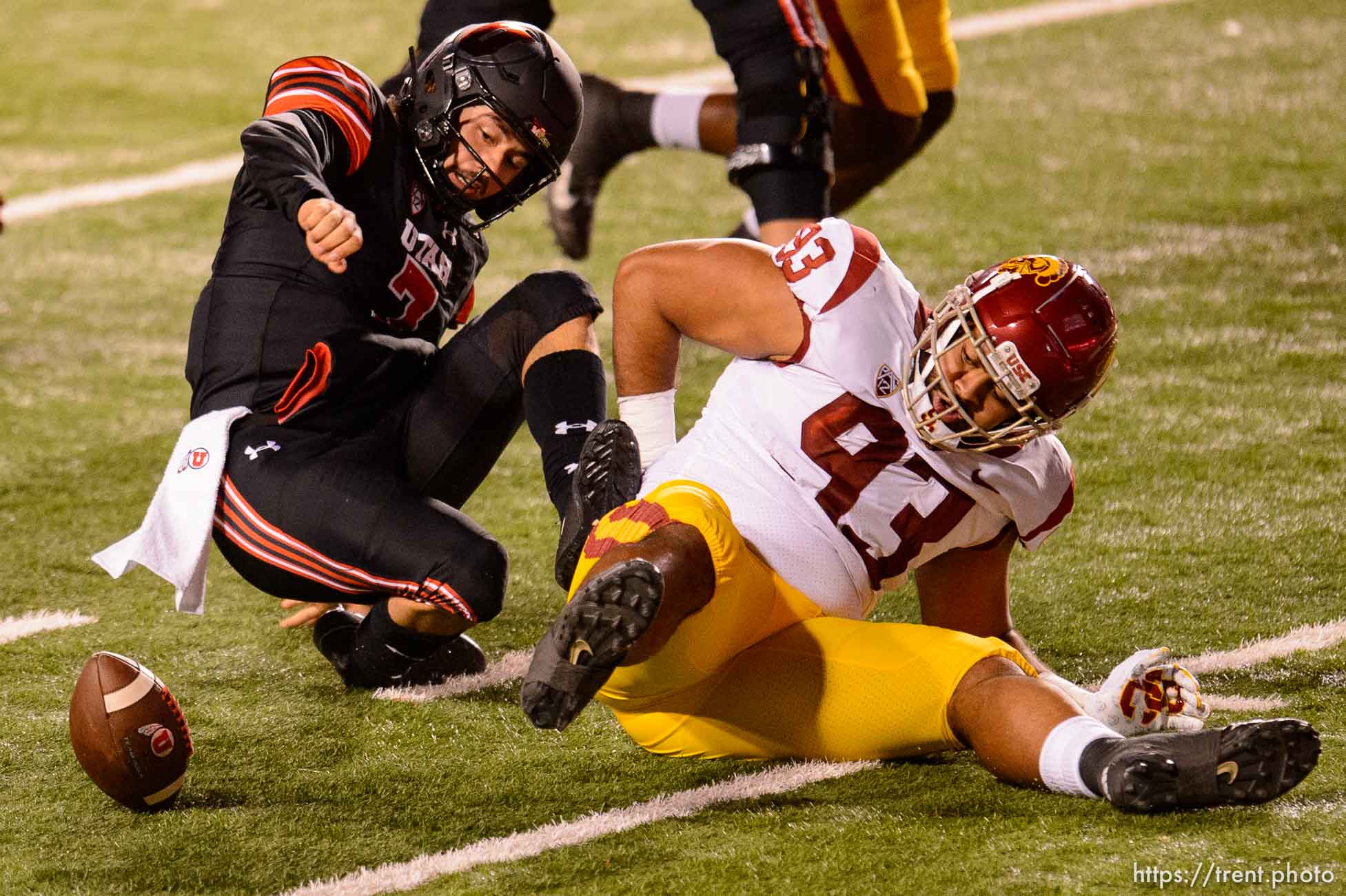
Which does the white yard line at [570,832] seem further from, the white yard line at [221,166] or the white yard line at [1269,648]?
the white yard line at [221,166]

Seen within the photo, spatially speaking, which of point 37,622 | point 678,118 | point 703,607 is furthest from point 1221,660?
point 678,118

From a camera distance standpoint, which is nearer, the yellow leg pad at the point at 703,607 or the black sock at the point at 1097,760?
the black sock at the point at 1097,760

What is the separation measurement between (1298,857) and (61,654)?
7.70 feet

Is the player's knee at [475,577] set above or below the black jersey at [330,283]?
below

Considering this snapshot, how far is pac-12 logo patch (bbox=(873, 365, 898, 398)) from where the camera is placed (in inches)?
111

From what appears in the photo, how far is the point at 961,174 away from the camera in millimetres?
7105

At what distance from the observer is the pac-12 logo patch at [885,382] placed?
2832 mm

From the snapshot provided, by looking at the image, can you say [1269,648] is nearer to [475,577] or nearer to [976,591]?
[976,591]

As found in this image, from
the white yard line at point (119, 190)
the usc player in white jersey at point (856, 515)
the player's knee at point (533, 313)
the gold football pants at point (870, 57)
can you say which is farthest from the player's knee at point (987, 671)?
the white yard line at point (119, 190)

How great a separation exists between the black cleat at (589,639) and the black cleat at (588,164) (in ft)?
10.9

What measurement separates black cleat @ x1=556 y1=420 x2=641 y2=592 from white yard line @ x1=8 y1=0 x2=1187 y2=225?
333cm

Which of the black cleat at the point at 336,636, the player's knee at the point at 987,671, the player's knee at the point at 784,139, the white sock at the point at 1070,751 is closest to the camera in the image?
the white sock at the point at 1070,751

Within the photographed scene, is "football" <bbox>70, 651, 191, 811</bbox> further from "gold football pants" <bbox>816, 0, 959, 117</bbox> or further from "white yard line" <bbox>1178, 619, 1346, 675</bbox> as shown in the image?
"gold football pants" <bbox>816, 0, 959, 117</bbox>

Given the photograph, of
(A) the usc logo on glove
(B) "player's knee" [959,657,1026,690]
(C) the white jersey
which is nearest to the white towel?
(C) the white jersey
